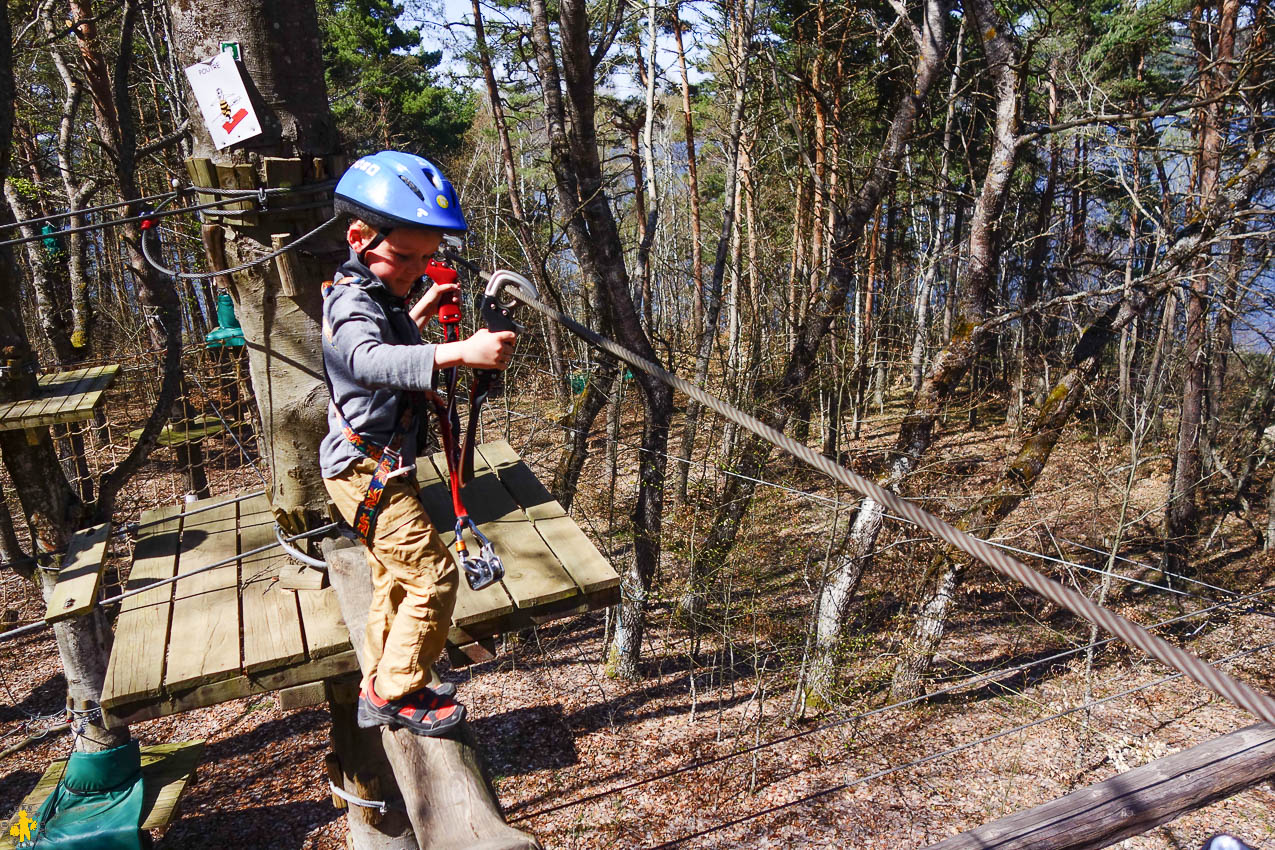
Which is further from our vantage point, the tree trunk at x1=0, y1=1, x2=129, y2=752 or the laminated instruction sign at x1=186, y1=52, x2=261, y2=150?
the tree trunk at x1=0, y1=1, x2=129, y2=752

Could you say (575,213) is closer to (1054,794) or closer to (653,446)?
(653,446)

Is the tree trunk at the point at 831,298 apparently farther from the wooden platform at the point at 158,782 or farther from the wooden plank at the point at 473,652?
the wooden platform at the point at 158,782

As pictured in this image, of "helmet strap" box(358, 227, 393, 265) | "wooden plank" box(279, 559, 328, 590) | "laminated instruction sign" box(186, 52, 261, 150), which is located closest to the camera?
"helmet strap" box(358, 227, 393, 265)

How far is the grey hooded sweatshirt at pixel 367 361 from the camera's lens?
6.75ft

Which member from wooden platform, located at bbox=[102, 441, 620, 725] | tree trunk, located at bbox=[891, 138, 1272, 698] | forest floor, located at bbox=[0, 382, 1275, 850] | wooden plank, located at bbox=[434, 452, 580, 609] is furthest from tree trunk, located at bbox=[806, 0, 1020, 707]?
wooden platform, located at bbox=[102, 441, 620, 725]

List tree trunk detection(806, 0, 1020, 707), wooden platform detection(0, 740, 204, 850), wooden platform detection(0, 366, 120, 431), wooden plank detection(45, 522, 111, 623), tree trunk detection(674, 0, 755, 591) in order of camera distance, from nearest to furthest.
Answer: wooden plank detection(45, 522, 111, 623) < wooden platform detection(0, 366, 120, 431) < wooden platform detection(0, 740, 204, 850) < tree trunk detection(806, 0, 1020, 707) < tree trunk detection(674, 0, 755, 591)

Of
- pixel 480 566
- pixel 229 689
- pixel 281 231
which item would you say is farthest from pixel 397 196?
pixel 229 689

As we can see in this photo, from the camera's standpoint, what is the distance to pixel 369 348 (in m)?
2.12

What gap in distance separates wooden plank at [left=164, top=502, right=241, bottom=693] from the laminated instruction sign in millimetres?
1460

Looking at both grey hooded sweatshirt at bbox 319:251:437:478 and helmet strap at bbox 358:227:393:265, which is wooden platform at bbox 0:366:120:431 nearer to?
grey hooded sweatshirt at bbox 319:251:437:478

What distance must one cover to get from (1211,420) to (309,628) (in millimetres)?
13713

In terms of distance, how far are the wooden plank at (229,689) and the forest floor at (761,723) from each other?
4.45m

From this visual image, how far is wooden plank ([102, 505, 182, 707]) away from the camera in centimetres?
234

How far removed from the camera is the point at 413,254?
7.54ft
